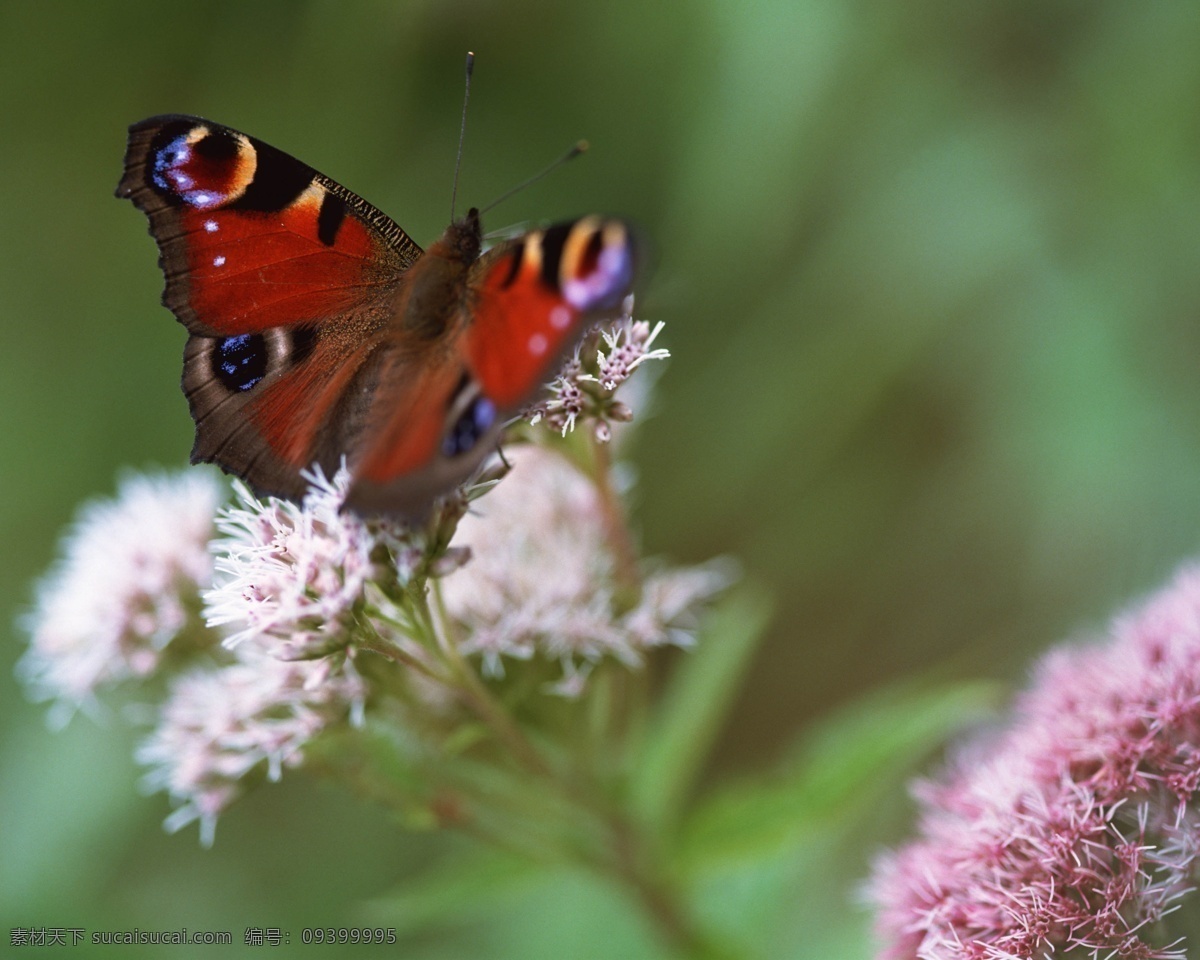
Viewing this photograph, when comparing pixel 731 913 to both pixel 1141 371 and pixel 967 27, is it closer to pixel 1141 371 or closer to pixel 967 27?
pixel 1141 371

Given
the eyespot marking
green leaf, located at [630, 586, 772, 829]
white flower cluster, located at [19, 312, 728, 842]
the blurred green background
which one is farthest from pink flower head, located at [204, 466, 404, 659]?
the blurred green background

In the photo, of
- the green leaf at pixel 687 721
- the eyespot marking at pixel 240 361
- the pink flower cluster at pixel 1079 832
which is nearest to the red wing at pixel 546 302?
the eyespot marking at pixel 240 361

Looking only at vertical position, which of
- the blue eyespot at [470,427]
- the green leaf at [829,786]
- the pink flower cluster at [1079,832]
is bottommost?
the pink flower cluster at [1079,832]

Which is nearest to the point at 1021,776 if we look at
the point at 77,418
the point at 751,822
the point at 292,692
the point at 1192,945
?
the point at 1192,945

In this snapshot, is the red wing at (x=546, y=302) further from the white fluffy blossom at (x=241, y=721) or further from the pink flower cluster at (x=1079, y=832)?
the pink flower cluster at (x=1079, y=832)

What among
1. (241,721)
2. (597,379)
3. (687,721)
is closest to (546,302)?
(597,379)

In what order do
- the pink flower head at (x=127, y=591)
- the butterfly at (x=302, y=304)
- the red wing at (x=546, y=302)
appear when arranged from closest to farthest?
the red wing at (x=546, y=302) → the butterfly at (x=302, y=304) → the pink flower head at (x=127, y=591)

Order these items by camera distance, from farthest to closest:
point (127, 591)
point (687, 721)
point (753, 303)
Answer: point (753, 303), point (687, 721), point (127, 591)

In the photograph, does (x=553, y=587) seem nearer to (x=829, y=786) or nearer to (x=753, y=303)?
(x=829, y=786)
